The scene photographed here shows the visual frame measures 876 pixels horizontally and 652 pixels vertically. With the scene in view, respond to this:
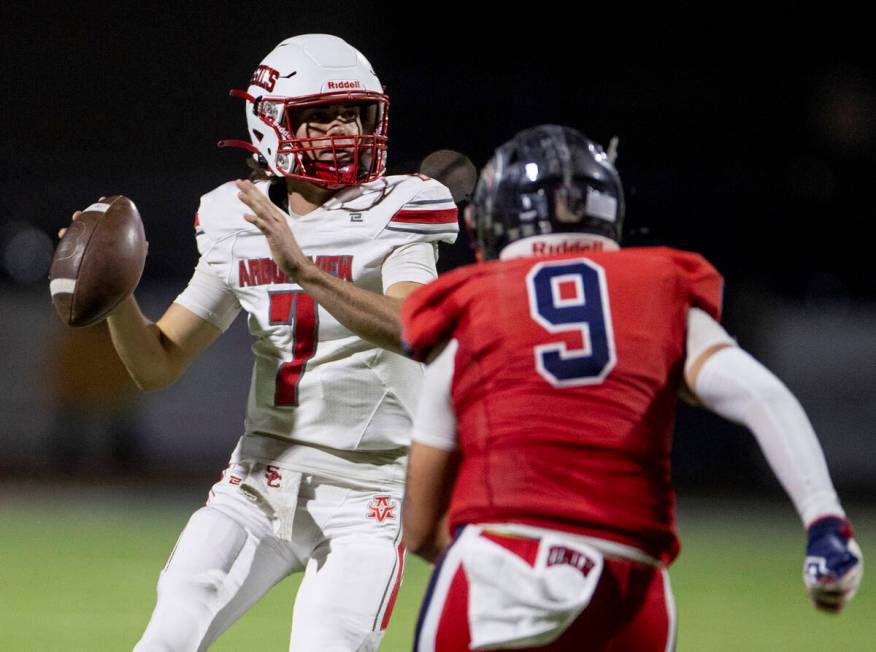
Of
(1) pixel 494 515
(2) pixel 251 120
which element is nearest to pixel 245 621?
(2) pixel 251 120

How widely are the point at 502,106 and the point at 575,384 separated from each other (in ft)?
40.0

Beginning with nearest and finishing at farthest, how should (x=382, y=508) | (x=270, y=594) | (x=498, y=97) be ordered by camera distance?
(x=382, y=508) < (x=270, y=594) < (x=498, y=97)

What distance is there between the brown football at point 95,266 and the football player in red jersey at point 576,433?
4.38 feet

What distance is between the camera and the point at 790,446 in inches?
72.3

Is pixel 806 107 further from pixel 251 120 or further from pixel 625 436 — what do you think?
pixel 625 436

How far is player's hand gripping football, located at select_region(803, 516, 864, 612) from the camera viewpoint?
1.75 metres

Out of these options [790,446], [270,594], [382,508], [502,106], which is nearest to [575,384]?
[790,446]

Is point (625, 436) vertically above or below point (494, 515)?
above

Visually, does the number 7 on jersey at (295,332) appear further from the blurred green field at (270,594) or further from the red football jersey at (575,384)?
the blurred green field at (270,594)

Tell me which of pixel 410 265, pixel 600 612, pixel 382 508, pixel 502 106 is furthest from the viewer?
pixel 502 106

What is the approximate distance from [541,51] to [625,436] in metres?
13.6

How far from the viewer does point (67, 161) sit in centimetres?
1344

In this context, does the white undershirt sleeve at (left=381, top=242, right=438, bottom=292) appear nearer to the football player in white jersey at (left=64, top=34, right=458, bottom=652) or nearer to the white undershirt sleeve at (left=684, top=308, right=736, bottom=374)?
the football player in white jersey at (left=64, top=34, right=458, bottom=652)

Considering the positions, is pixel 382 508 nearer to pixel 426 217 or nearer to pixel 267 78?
pixel 426 217
